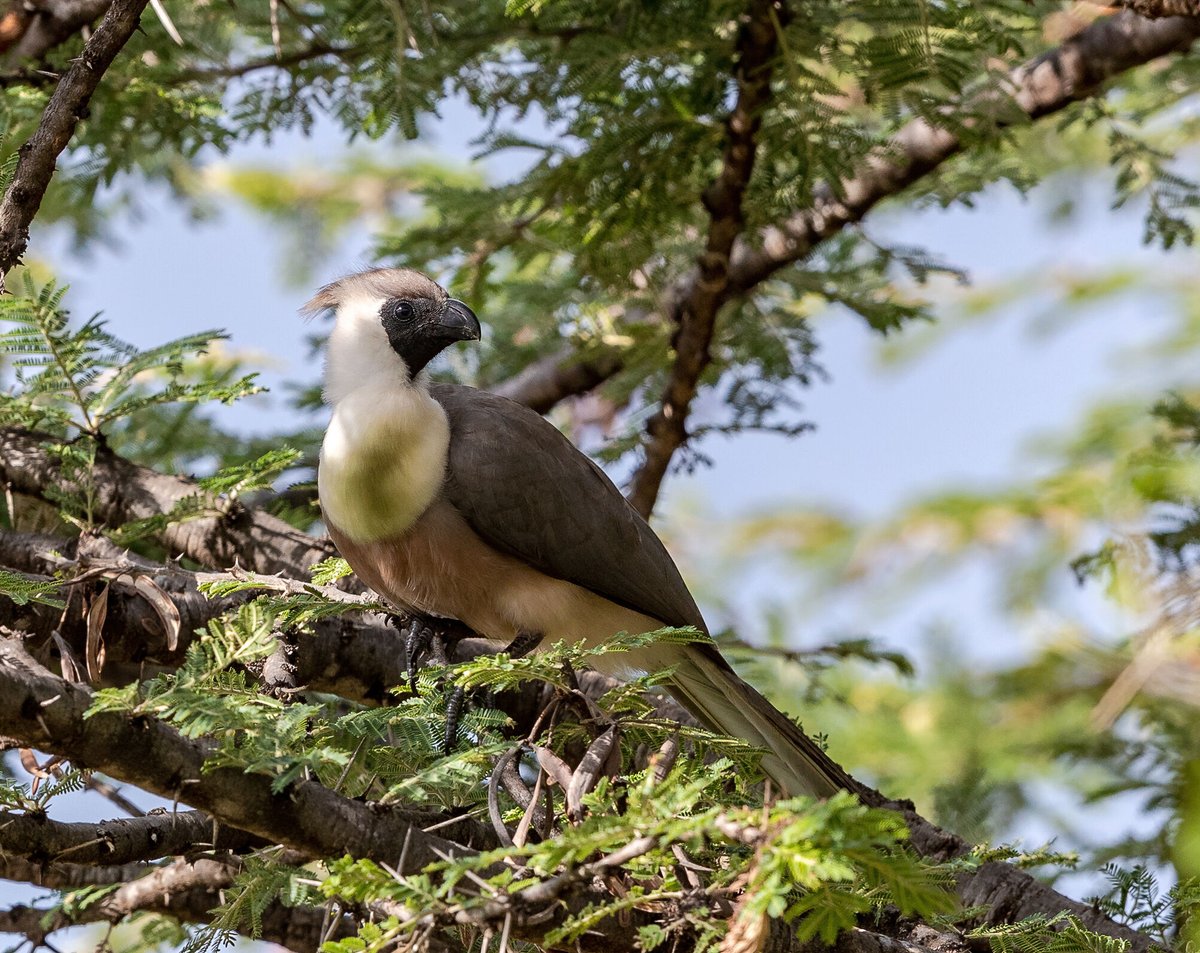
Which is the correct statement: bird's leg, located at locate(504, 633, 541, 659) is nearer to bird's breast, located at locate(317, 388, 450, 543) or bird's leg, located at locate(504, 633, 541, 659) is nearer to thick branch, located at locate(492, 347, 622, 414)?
bird's breast, located at locate(317, 388, 450, 543)

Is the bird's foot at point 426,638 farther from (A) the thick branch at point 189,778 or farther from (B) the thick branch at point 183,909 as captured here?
(A) the thick branch at point 189,778

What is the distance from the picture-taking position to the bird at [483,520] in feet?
13.4

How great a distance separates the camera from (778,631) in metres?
8.28

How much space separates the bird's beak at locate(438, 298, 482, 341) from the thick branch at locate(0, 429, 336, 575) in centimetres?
87

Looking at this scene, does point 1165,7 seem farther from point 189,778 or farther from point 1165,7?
point 189,778

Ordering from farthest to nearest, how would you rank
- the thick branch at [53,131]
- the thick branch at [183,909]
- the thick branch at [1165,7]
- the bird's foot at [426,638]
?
the bird's foot at [426,638] → the thick branch at [1165,7] → the thick branch at [183,909] → the thick branch at [53,131]

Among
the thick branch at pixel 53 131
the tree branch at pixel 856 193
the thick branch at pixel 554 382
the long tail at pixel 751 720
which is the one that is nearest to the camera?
the thick branch at pixel 53 131

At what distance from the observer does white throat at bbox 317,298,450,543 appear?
406cm

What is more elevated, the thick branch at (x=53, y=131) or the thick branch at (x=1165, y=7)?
the thick branch at (x=1165, y=7)

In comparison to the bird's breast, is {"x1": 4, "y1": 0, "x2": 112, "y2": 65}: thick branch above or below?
above

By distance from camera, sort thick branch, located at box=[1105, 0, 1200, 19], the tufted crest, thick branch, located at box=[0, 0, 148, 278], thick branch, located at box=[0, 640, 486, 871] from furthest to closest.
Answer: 1. the tufted crest
2. thick branch, located at box=[1105, 0, 1200, 19]
3. thick branch, located at box=[0, 0, 148, 278]
4. thick branch, located at box=[0, 640, 486, 871]

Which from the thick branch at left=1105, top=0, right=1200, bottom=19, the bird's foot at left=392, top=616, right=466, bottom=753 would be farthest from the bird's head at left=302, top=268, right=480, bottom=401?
the thick branch at left=1105, top=0, right=1200, bottom=19

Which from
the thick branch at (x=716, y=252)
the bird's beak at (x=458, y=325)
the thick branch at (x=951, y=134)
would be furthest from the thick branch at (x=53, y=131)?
the thick branch at (x=951, y=134)

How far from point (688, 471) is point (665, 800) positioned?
10.8ft
